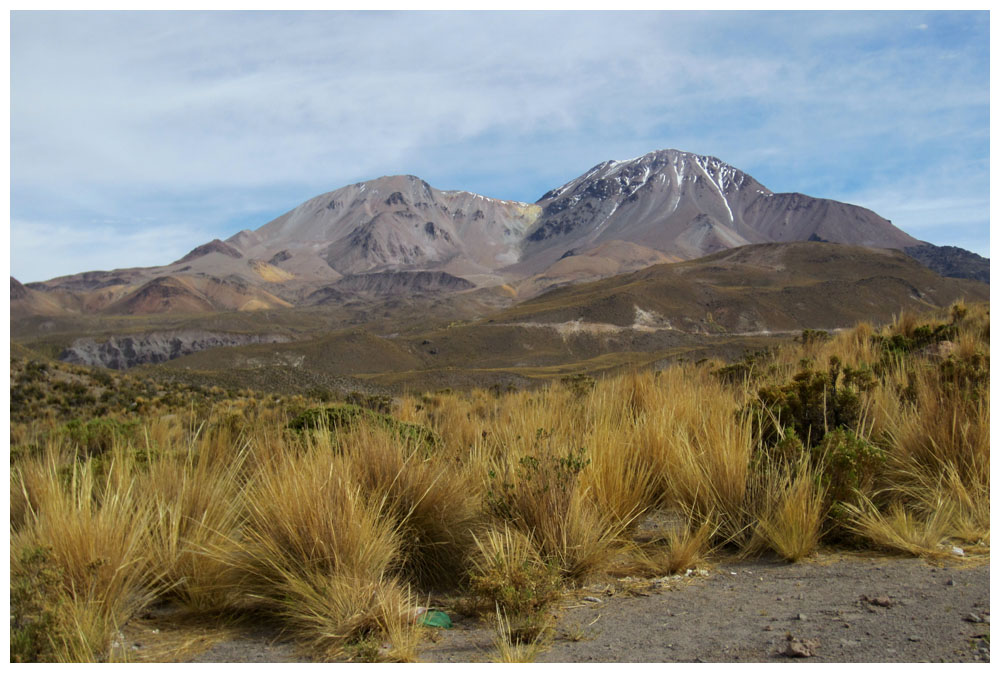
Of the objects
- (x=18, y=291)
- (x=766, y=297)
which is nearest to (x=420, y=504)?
(x=766, y=297)

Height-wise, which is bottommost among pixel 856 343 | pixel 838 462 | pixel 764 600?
pixel 764 600

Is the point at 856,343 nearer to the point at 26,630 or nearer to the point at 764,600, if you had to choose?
the point at 764,600

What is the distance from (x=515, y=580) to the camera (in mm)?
3561

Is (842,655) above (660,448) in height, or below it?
below

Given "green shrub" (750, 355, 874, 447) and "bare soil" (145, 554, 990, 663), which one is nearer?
"bare soil" (145, 554, 990, 663)

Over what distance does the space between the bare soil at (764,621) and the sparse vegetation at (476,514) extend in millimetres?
143

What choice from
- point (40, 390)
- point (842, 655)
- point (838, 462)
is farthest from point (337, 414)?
point (40, 390)

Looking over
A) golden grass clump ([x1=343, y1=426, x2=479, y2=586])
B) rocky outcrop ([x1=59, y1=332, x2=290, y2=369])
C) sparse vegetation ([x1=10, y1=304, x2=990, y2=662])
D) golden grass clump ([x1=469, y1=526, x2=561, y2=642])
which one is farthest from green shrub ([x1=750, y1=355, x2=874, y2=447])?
rocky outcrop ([x1=59, y1=332, x2=290, y2=369])

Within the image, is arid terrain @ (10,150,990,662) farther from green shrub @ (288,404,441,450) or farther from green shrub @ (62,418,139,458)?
green shrub @ (62,418,139,458)

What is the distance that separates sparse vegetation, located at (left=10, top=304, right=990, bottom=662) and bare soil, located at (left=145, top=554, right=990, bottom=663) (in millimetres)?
143

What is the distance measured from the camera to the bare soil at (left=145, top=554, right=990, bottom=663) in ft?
9.72

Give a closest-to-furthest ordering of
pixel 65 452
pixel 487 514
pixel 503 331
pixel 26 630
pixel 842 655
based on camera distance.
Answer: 1. pixel 842 655
2. pixel 26 630
3. pixel 487 514
4. pixel 65 452
5. pixel 503 331

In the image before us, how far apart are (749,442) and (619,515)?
1.03 metres

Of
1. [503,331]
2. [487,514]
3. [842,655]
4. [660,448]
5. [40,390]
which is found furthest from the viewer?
[503,331]
